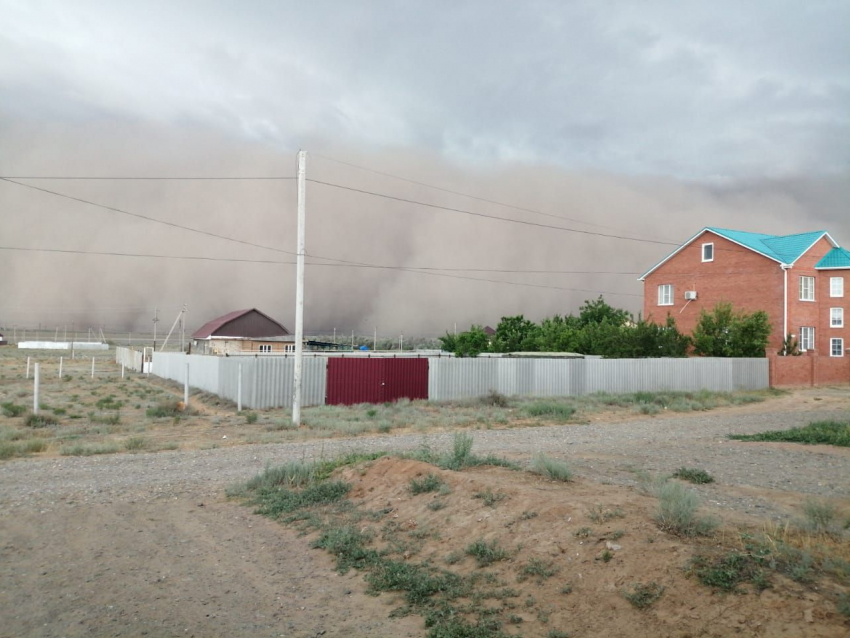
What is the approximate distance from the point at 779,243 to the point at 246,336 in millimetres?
58047

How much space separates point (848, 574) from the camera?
5.00 m

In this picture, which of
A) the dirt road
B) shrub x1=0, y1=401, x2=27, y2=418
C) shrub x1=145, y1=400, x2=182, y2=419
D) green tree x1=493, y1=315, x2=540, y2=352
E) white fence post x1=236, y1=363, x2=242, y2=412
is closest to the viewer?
the dirt road

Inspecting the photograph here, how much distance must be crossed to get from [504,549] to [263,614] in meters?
2.44

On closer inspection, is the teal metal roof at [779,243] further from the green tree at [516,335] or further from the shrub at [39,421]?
the shrub at [39,421]

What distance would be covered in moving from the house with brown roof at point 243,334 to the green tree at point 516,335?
2148 centimetres

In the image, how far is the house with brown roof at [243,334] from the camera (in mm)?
71250

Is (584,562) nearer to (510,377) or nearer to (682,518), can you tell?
(682,518)

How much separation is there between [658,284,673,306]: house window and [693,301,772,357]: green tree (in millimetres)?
8088

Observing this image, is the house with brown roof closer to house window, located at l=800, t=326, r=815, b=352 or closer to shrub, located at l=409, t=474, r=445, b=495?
house window, located at l=800, t=326, r=815, b=352

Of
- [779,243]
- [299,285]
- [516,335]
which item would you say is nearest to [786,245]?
[779,243]

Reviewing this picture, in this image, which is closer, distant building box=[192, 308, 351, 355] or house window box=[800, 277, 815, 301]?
house window box=[800, 277, 815, 301]

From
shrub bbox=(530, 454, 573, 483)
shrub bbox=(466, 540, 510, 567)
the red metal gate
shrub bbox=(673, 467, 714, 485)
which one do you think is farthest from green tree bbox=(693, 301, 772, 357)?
shrub bbox=(466, 540, 510, 567)

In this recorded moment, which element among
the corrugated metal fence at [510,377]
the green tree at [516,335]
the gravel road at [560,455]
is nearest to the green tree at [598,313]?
the green tree at [516,335]

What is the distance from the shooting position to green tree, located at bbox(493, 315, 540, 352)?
60.0 m
